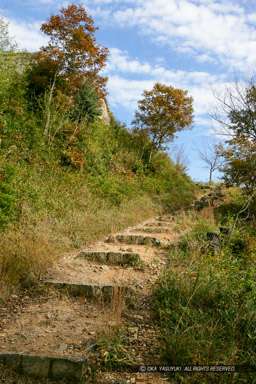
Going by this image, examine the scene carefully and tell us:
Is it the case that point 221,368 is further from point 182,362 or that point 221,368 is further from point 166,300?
point 166,300

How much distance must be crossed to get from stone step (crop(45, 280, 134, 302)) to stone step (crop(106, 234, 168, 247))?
2210 millimetres

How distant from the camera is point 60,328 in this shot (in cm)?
308

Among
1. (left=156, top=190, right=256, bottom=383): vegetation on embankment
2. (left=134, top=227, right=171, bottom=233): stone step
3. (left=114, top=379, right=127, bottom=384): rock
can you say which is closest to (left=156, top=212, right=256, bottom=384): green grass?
(left=156, top=190, right=256, bottom=383): vegetation on embankment

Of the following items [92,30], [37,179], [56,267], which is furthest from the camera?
[92,30]

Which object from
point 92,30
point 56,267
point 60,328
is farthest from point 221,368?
point 92,30

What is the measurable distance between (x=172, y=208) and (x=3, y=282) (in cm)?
1022

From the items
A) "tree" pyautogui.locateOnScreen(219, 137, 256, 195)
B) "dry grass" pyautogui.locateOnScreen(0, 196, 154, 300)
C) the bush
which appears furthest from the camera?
"tree" pyautogui.locateOnScreen(219, 137, 256, 195)

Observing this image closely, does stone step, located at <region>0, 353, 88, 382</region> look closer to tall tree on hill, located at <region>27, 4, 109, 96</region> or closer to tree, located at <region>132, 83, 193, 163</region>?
tall tree on hill, located at <region>27, 4, 109, 96</region>

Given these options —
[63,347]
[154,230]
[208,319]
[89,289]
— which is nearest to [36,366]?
[63,347]

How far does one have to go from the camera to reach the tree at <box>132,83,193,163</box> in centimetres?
1736

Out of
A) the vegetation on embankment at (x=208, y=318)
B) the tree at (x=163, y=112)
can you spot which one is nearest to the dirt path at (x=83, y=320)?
the vegetation on embankment at (x=208, y=318)

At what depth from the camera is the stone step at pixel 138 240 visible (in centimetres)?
584

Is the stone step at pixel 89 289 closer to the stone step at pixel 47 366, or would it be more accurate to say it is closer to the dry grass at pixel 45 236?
the dry grass at pixel 45 236

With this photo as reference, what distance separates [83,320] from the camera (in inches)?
128
